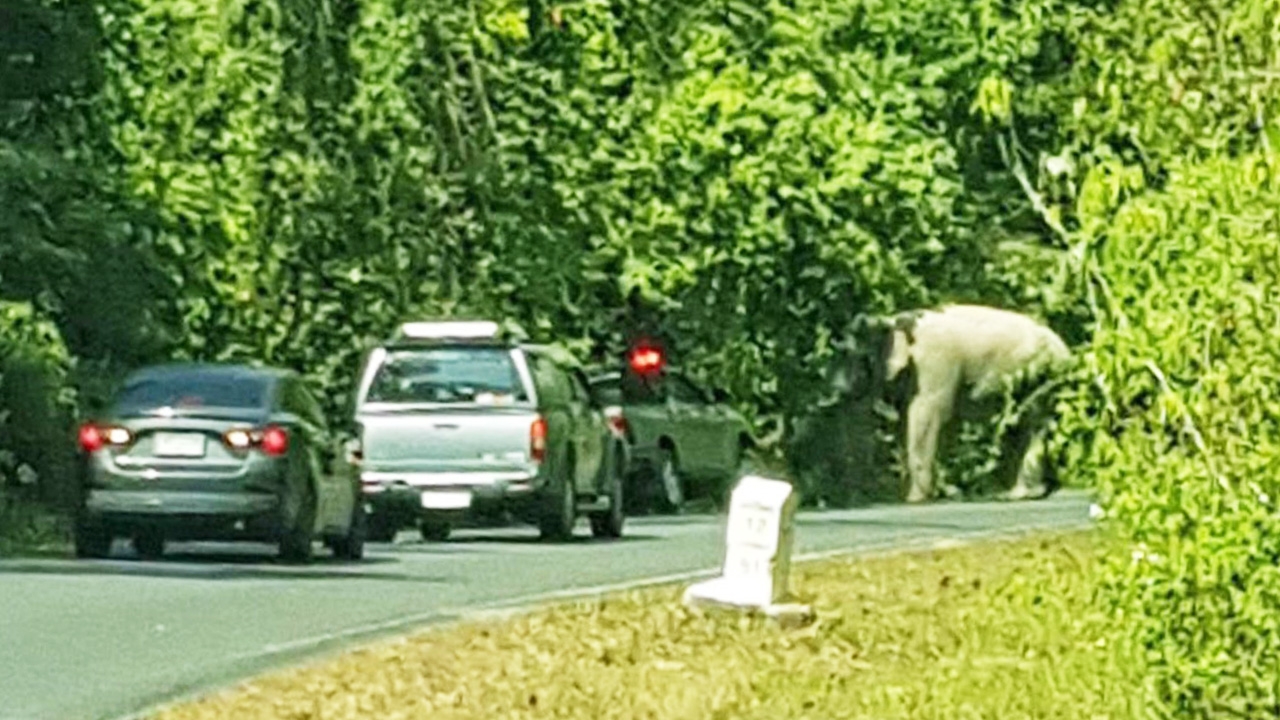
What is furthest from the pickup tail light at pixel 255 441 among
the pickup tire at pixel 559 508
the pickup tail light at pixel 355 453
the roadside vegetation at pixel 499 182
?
the roadside vegetation at pixel 499 182

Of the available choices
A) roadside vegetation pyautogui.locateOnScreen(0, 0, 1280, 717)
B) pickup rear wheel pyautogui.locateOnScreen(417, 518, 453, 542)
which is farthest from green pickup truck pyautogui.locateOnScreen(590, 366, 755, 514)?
pickup rear wheel pyautogui.locateOnScreen(417, 518, 453, 542)

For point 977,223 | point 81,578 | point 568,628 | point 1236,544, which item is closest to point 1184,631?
point 1236,544

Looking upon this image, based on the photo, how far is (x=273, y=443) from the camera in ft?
107

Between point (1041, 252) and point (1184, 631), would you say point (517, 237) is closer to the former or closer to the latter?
point (1041, 252)

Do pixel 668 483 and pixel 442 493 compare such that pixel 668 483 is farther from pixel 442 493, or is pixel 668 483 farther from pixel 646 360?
pixel 442 493

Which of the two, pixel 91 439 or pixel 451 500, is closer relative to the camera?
pixel 91 439

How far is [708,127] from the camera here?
47.6 meters

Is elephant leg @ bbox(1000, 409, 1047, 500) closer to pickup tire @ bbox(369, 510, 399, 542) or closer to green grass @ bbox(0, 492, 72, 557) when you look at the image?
pickup tire @ bbox(369, 510, 399, 542)

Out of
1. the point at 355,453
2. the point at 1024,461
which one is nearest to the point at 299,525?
the point at 355,453

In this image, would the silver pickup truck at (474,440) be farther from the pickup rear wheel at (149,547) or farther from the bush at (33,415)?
the bush at (33,415)

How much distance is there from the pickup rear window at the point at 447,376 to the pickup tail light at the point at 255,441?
15.9ft

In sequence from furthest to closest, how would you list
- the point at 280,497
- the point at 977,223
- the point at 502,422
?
the point at 977,223
the point at 502,422
the point at 280,497

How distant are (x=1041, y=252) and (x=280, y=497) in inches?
795

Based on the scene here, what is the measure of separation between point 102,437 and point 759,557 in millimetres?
9156
